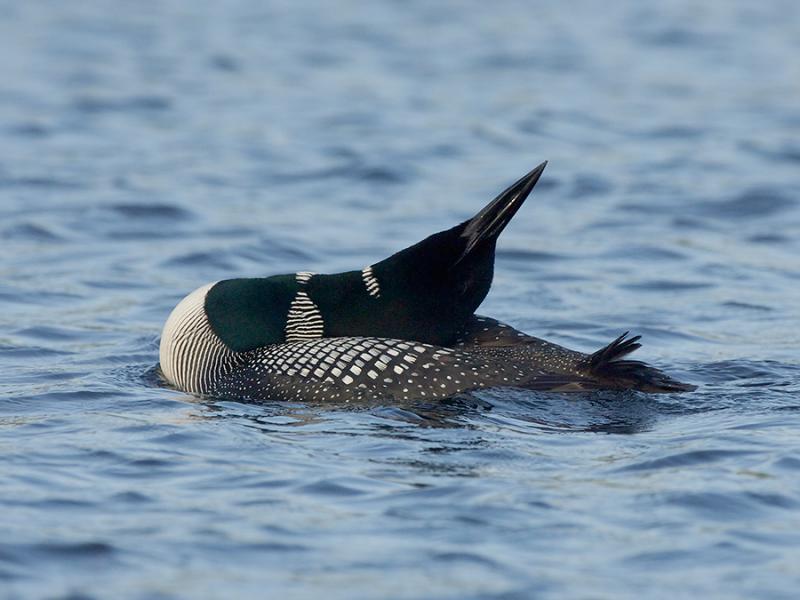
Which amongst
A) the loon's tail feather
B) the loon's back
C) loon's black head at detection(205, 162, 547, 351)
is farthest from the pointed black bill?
the loon's tail feather

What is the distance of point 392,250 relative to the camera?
30.6 ft

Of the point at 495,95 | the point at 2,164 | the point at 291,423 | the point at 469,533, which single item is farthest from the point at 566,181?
the point at 469,533

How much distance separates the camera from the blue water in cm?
426

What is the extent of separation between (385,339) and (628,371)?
37.6 inches

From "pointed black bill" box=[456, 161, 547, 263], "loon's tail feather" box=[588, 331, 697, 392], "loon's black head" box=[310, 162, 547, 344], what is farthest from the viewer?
"loon's black head" box=[310, 162, 547, 344]

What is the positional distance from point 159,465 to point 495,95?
9879 mm

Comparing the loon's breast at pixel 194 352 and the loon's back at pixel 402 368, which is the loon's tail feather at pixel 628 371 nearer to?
the loon's back at pixel 402 368

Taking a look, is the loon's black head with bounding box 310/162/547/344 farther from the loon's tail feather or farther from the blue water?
the loon's tail feather

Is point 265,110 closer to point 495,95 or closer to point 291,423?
point 495,95

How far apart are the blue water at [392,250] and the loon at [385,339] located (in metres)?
0.11

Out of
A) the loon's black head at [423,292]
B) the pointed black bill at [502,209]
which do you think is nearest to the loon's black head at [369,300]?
the loon's black head at [423,292]

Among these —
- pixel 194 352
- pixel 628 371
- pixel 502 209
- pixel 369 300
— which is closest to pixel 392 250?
pixel 369 300

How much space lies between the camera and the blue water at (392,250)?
426 cm

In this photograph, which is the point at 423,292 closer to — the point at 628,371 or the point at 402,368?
the point at 402,368
